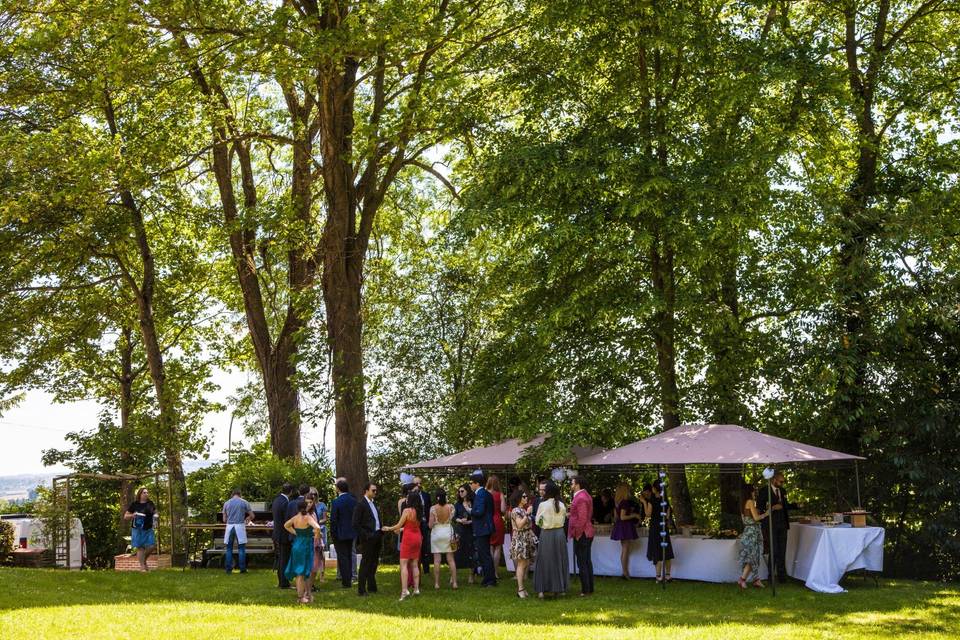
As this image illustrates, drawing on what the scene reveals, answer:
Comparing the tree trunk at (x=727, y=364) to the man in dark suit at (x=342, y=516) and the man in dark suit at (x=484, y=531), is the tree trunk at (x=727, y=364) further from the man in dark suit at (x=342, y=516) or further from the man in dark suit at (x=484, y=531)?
the man in dark suit at (x=342, y=516)

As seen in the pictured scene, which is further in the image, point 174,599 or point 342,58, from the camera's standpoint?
point 342,58

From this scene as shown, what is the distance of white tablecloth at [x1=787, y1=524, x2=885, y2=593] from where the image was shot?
15.0 meters

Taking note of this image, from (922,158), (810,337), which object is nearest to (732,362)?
(810,337)

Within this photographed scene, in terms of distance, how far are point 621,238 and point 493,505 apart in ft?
16.7

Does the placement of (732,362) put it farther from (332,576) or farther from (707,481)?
(332,576)

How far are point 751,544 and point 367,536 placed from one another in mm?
5482

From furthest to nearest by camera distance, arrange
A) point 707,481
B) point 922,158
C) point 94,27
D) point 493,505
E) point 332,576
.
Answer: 1. point 707,481
2. point 94,27
3. point 922,158
4. point 332,576
5. point 493,505

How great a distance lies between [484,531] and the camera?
16172 millimetres

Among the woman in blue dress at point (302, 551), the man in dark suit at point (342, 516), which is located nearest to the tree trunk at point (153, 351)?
the man in dark suit at point (342, 516)

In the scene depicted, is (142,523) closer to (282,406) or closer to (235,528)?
(235,528)

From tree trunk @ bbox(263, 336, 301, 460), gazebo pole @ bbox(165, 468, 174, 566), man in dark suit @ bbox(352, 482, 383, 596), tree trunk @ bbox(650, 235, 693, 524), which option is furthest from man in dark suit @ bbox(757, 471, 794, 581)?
gazebo pole @ bbox(165, 468, 174, 566)

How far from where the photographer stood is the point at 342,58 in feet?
61.4

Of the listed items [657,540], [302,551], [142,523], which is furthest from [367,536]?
[142,523]

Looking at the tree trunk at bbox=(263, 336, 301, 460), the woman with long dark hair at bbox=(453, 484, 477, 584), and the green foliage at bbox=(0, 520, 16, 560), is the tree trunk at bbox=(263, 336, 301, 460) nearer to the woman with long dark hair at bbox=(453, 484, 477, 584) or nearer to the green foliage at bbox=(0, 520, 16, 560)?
the green foliage at bbox=(0, 520, 16, 560)
